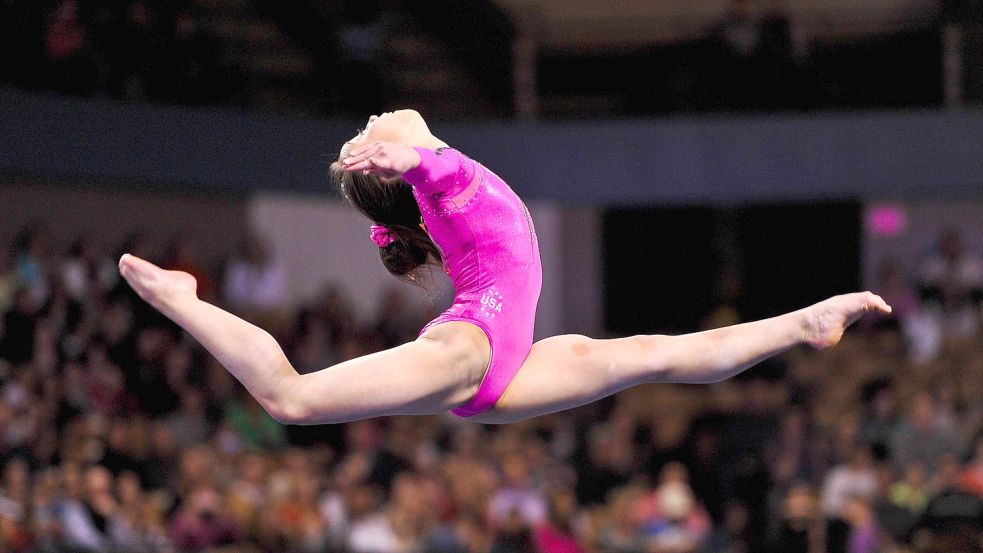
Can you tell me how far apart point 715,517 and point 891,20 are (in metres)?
5.00

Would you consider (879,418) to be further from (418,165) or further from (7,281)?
(418,165)

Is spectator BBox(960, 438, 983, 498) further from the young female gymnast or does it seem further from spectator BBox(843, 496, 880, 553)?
the young female gymnast

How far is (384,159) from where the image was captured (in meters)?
3.52

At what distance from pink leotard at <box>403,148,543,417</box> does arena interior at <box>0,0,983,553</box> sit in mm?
4696

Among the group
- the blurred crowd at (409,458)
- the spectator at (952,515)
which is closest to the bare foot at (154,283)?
the blurred crowd at (409,458)

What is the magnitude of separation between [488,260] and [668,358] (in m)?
0.65

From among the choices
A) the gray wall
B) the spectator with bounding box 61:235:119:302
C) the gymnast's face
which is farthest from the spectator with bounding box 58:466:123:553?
the gymnast's face

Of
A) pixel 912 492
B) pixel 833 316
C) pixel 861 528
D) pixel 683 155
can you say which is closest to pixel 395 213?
pixel 833 316

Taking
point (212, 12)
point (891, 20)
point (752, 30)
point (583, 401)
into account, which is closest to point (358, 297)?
point (212, 12)

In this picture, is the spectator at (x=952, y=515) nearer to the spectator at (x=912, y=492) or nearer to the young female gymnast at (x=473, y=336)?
the spectator at (x=912, y=492)

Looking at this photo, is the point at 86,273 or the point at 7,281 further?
the point at 86,273

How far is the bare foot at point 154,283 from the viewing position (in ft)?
12.1

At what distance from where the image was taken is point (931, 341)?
12.0m

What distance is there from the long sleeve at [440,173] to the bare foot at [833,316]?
1.17m
